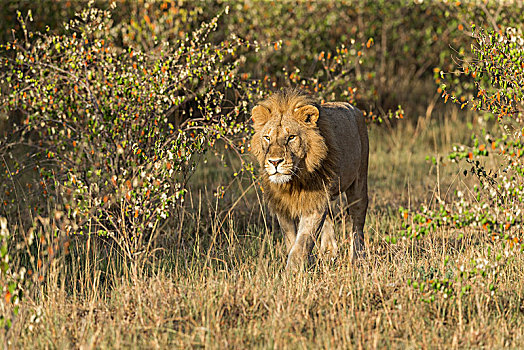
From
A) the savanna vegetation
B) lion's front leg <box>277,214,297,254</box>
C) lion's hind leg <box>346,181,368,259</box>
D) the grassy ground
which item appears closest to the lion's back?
lion's hind leg <box>346,181,368,259</box>

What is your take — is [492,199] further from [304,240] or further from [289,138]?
→ [289,138]

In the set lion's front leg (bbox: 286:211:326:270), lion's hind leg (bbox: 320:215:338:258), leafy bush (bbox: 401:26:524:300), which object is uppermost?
leafy bush (bbox: 401:26:524:300)

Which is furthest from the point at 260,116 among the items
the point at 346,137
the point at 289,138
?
the point at 346,137

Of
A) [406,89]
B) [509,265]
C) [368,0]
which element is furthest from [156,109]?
[406,89]

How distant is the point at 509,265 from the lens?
5.72 m

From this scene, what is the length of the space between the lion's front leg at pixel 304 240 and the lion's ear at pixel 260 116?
924 mm

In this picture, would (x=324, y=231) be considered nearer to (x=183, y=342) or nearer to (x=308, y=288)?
(x=308, y=288)

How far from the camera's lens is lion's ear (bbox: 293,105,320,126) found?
19.7 feet

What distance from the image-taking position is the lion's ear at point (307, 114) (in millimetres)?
6000

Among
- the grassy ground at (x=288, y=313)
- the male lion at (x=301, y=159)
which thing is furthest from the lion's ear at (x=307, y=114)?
the grassy ground at (x=288, y=313)

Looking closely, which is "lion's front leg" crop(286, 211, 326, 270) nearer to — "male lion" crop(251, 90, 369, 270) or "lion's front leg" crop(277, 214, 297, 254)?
"male lion" crop(251, 90, 369, 270)

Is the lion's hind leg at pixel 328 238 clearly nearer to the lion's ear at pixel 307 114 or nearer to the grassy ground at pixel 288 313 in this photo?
the grassy ground at pixel 288 313

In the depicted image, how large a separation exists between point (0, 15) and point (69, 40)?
18.4 ft

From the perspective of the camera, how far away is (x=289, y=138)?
6.00 metres
